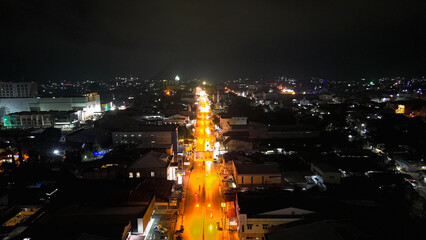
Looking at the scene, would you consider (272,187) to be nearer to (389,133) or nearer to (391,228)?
(391,228)

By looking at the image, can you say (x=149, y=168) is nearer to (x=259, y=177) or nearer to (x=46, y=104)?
(x=259, y=177)

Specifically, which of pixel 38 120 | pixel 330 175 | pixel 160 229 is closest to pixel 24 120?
pixel 38 120

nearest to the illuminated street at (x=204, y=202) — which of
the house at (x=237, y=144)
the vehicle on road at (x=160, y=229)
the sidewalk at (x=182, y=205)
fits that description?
the sidewalk at (x=182, y=205)

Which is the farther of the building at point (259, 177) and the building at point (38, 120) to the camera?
the building at point (38, 120)

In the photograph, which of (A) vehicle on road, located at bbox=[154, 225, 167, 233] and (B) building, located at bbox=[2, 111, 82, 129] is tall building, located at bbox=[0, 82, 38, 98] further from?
(A) vehicle on road, located at bbox=[154, 225, 167, 233]

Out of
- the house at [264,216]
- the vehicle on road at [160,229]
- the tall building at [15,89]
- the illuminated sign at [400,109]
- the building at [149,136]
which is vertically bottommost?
the vehicle on road at [160,229]

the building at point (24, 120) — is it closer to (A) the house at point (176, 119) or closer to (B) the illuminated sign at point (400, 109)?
(A) the house at point (176, 119)
